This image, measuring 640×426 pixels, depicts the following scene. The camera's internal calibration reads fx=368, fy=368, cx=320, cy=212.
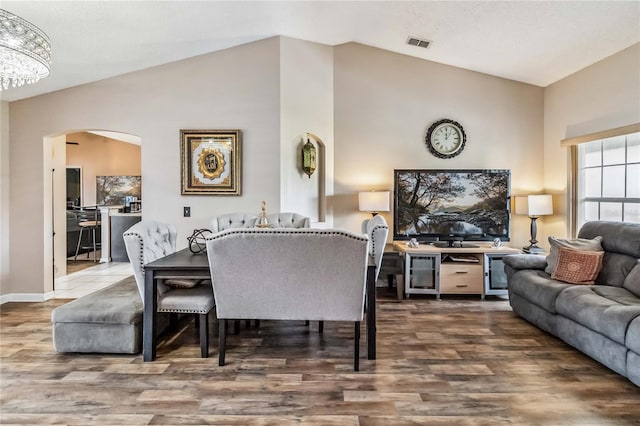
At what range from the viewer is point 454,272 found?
460 centimetres

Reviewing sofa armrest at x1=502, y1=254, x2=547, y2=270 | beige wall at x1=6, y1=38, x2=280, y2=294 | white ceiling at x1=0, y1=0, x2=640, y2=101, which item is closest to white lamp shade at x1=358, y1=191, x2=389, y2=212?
beige wall at x1=6, y1=38, x2=280, y2=294

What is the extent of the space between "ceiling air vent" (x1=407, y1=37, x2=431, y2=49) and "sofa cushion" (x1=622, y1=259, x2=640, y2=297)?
3.21 m

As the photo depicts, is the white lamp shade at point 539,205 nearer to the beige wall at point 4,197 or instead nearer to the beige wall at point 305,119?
the beige wall at point 305,119

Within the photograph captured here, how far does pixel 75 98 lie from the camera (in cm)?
441

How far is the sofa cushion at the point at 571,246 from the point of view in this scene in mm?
3502

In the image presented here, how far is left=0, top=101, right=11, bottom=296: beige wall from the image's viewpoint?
433cm

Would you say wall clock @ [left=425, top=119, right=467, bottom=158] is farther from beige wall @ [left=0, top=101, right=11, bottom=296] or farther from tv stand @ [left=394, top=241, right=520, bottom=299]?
beige wall @ [left=0, top=101, right=11, bottom=296]

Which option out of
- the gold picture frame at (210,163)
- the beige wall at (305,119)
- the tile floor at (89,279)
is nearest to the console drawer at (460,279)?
the beige wall at (305,119)

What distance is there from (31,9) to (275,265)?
2803mm

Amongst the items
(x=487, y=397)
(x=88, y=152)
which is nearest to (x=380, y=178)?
(x=487, y=397)

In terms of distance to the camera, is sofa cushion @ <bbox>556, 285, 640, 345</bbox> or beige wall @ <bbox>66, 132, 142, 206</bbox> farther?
beige wall @ <bbox>66, 132, 142, 206</bbox>

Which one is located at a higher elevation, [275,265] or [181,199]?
[181,199]

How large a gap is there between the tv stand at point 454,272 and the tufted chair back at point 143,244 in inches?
109

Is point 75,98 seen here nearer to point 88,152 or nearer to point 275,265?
point 275,265
